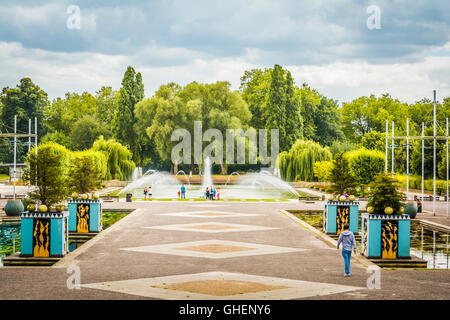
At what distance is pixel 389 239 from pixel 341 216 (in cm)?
557

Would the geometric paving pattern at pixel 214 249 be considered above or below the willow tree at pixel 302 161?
below

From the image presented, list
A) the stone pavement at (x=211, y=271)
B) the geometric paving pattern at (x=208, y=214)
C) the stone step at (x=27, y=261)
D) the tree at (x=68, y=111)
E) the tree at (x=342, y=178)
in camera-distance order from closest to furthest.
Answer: the stone pavement at (x=211, y=271), the stone step at (x=27, y=261), the tree at (x=342, y=178), the geometric paving pattern at (x=208, y=214), the tree at (x=68, y=111)

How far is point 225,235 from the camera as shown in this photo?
70.5 feet

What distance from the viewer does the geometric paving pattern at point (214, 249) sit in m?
16.8

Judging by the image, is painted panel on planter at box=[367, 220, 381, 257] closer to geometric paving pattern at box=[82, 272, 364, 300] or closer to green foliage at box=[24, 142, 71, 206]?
geometric paving pattern at box=[82, 272, 364, 300]

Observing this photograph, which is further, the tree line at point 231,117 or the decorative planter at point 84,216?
the tree line at point 231,117

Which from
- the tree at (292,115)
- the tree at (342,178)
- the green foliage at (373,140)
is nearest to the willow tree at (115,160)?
the tree at (292,115)

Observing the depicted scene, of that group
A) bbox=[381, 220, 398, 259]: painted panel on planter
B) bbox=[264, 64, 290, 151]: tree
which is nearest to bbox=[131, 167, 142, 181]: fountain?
bbox=[264, 64, 290, 151]: tree

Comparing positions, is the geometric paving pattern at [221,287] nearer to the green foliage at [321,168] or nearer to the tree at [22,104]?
the green foliage at [321,168]


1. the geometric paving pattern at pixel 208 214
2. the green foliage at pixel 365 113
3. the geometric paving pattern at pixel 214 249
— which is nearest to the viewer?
the geometric paving pattern at pixel 214 249

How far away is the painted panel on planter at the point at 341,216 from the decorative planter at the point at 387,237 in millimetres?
5197

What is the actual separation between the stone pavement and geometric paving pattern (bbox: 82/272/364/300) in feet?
0.07

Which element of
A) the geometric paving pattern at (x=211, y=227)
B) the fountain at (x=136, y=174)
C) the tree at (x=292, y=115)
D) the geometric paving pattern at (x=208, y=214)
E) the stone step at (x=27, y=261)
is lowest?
the stone step at (x=27, y=261)
